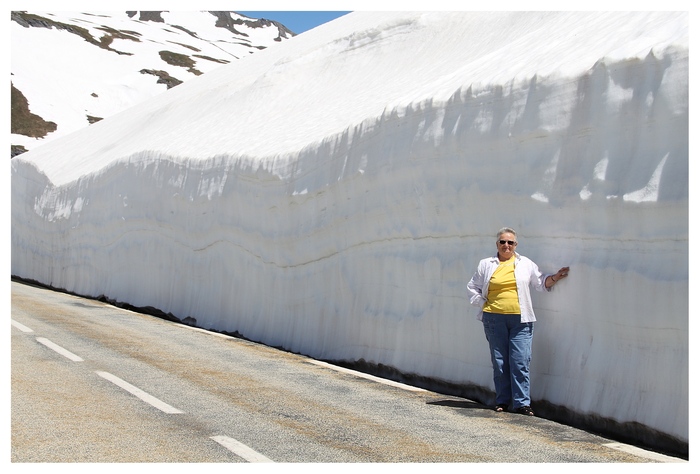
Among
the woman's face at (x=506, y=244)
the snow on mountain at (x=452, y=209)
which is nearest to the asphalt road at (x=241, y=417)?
the snow on mountain at (x=452, y=209)

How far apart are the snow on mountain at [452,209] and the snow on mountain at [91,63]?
50376 mm

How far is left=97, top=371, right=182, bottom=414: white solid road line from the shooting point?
22.7ft

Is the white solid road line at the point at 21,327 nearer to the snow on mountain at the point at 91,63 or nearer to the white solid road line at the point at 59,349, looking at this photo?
the white solid road line at the point at 59,349

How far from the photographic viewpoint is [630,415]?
5945mm

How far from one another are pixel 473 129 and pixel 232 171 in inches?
266

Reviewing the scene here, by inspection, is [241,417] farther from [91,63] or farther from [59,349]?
[91,63]

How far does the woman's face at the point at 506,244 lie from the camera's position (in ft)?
23.5

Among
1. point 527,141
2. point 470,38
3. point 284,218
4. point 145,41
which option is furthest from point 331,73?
point 145,41

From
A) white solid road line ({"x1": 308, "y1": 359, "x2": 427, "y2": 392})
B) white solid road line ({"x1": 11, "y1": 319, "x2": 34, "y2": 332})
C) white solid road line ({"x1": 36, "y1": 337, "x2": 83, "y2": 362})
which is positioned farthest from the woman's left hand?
white solid road line ({"x1": 11, "y1": 319, "x2": 34, "y2": 332})

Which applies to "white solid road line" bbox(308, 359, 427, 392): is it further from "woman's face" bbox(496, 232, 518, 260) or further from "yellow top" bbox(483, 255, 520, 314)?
"woman's face" bbox(496, 232, 518, 260)

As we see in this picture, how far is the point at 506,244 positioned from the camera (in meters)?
7.16

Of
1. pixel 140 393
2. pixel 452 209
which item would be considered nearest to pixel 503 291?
pixel 452 209

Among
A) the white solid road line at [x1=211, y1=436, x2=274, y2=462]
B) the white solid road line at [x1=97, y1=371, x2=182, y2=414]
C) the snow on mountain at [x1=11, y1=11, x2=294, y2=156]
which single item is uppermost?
the snow on mountain at [x1=11, y1=11, x2=294, y2=156]

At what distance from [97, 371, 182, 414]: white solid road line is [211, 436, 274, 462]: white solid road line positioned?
108 cm
